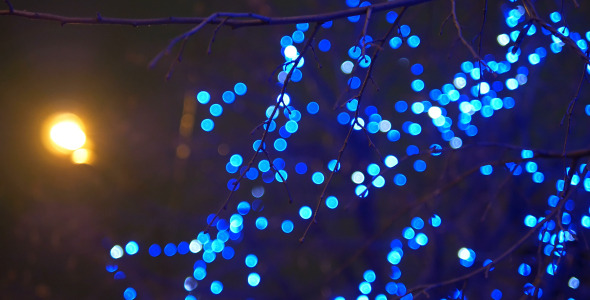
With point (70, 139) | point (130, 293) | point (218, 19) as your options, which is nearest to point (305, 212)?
point (130, 293)

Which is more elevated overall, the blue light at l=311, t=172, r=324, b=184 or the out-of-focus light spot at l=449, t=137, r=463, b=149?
the blue light at l=311, t=172, r=324, b=184

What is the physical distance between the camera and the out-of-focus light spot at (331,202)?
3062 mm

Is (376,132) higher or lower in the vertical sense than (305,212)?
higher

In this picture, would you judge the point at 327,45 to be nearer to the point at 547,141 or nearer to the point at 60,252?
the point at 547,141

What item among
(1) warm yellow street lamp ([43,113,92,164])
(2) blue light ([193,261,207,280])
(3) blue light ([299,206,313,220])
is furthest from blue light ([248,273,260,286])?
(1) warm yellow street lamp ([43,113,92,164])

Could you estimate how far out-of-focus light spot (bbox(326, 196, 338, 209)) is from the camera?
3062 millimetres

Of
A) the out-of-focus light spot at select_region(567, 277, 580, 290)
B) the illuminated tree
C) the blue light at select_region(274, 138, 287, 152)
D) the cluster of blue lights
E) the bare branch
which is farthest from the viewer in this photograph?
the blue light at select_region(274, 138, 287, 152)

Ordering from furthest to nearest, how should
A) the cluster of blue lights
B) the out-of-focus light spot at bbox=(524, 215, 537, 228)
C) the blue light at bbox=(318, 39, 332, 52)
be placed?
the blue light at bbox=(318, 39, 332, 52)
the cluster of blue lights
the out-of-focus light spot at bbox=(524, 215, 537, 228)

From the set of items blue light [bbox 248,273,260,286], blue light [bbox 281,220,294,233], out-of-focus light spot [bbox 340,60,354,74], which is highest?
out-of-focus light spot [bbox 340,60,354,74]

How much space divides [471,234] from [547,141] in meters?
0.89

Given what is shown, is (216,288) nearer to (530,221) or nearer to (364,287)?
(364,287)

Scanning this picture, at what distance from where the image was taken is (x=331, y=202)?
10.2 ft

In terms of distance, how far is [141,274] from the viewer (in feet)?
9.87

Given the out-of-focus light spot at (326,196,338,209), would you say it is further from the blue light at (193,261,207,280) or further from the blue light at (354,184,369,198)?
the blue light at (193,261,207,280)
